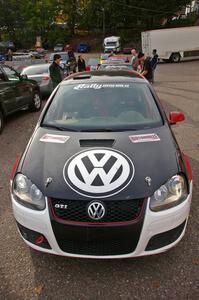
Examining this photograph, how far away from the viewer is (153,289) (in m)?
2.59

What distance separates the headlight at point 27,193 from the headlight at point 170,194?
966 millimetres

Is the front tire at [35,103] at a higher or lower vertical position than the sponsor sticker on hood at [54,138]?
lower

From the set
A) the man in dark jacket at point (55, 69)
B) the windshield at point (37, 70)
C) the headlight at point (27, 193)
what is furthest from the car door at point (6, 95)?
the headlight at point (27, 193)

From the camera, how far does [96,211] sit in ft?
8.02

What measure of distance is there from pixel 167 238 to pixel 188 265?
46 cm

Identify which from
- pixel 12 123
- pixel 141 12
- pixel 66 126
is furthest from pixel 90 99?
pixel 141 12

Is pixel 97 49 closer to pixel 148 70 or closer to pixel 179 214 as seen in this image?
pixel 148 70

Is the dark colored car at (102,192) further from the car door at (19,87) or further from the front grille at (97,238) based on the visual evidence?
the car door at (19,87)

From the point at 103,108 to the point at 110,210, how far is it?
5.53 feet

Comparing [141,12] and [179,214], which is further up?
[141,12]

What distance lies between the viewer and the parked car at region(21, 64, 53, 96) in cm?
1166

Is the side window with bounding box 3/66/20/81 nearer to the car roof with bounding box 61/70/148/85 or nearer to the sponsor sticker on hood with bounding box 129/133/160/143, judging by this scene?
the car roof with bounding box 61/70/148/85

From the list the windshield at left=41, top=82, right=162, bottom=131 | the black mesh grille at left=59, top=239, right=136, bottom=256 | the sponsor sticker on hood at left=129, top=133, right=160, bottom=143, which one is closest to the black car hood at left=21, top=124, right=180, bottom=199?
the sponsor sticker on hood at left=129, top=133, right=160, bottom=143

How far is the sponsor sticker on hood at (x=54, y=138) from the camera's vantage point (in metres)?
3.18
